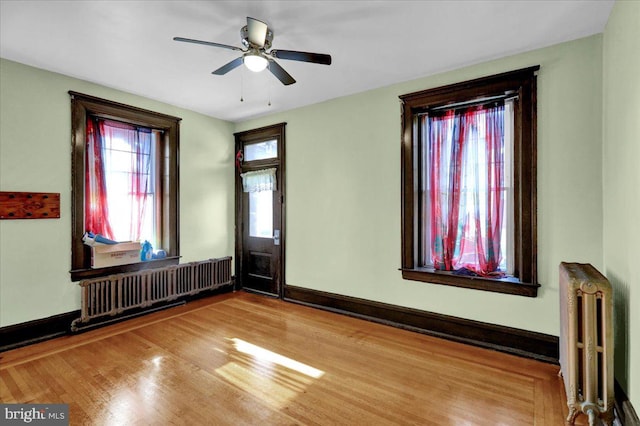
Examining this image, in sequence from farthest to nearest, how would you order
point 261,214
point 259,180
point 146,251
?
point 261,214
point 259,180
point 146,251

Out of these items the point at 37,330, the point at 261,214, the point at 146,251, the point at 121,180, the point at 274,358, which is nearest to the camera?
the point at 274,358

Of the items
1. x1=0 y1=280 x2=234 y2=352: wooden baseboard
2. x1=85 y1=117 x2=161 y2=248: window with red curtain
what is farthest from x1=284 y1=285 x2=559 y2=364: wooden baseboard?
x1=0 y1=280 x2=234 y2=352: wooden baseboard

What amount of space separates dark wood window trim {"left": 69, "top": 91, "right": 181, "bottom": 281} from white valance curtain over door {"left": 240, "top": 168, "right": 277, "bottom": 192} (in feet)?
3.62

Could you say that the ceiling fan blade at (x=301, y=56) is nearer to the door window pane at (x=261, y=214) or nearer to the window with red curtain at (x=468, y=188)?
the window with red curtain at (x=468, y=188)

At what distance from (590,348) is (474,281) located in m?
1.31

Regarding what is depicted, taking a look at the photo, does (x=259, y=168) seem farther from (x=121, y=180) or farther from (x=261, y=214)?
(x=121, y=180)

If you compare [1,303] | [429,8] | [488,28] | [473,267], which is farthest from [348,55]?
[1,303]

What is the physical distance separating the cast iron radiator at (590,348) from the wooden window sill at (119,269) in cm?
465

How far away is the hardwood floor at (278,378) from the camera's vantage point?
2232 millimetres

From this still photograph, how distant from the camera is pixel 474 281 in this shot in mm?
3369

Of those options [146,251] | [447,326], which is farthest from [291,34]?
[146,251]

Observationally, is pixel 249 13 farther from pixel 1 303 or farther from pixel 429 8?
pixel 1 303

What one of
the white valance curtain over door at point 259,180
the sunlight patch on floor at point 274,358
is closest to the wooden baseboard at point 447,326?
the sunlight patch on floor at point 274,358

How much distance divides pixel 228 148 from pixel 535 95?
4.40 meters
